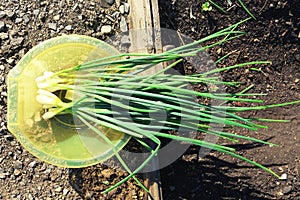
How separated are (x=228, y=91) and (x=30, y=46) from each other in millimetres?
776

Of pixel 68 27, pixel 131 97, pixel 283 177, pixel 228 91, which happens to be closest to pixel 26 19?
pixel 68 27

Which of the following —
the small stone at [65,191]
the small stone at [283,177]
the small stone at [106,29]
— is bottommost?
the small stone at [65,191]

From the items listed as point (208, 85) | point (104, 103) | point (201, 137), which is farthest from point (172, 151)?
point (104, 103)

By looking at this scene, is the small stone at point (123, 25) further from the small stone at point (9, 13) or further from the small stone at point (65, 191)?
the small stone at point (65, 191)

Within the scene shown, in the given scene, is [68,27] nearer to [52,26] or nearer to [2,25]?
[52,26]

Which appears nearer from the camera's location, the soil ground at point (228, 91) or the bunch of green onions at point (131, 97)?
the bunch of green onions at point (131, 97)

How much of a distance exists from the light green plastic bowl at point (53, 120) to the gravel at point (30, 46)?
0.78 ft

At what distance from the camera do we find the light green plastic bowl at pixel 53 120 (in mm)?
1596

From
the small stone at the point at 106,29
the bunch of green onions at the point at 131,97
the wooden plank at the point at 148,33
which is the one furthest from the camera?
the small stone at the point at 106,29

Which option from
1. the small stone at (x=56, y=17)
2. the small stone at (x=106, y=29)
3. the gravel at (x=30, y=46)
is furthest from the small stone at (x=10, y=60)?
the small stone at (x=106, y=29)

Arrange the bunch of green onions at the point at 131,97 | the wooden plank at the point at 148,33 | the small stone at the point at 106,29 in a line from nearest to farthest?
the bunch of green onions at the point at 131,97 < the wooden plank at the point at 148,33 < the small stone at the point at 106,29

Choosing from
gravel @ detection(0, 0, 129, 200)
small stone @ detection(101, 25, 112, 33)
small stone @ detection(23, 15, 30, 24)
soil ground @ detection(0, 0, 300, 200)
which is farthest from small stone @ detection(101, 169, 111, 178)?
small stone @ detection(23, 15, 30, 24)

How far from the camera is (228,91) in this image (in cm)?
199

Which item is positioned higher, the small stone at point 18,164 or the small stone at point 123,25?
the small stone at point 123,25
